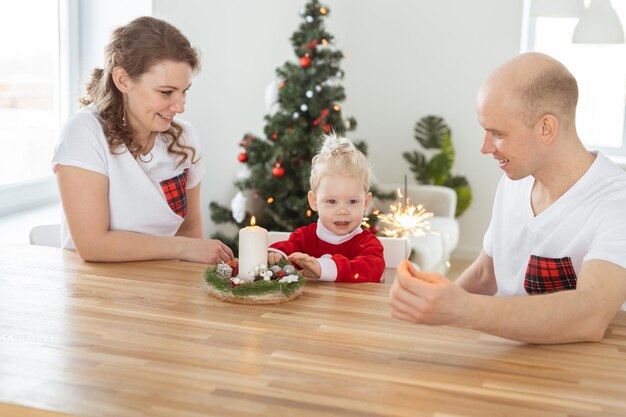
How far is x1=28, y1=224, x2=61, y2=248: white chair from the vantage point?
267cm

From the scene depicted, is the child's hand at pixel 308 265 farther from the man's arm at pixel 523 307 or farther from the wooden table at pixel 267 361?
the man's arm at pixel 523 307

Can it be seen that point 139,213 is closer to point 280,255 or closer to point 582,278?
point 280,255

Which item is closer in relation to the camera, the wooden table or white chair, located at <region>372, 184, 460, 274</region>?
the wooden table

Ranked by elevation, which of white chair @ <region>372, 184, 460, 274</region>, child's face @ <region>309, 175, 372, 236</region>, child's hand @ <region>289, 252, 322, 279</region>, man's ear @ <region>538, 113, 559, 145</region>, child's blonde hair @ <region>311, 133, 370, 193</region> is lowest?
white chair @ <region>372, 184, 460, 274</region>

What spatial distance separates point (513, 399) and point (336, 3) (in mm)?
5200

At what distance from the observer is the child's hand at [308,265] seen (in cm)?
204

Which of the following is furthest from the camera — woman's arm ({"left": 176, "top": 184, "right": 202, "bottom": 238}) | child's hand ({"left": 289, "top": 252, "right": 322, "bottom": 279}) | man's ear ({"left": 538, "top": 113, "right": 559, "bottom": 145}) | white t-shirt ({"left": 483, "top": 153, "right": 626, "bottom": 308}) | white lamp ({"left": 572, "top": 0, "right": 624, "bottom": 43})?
white lamp ({"left": 572, "top": 0, "right": 624, "bottom": 43})

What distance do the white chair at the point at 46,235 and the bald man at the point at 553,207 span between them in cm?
143

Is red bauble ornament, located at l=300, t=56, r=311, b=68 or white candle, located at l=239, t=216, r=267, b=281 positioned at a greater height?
red bauble ornament, located at l=300, t=56, r=311, b=68

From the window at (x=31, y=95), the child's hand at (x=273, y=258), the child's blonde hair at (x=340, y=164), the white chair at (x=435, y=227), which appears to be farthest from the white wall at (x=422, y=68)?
the child's hand at (x=273, y=258)

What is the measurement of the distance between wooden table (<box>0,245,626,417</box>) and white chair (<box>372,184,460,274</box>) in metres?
2.80

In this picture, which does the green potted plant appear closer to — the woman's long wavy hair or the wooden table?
the woman's long wavy hair

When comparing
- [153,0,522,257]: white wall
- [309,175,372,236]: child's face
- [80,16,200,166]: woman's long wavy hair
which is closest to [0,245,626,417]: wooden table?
[309,175,372,236]: child's face

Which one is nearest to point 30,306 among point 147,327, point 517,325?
point 147,327
